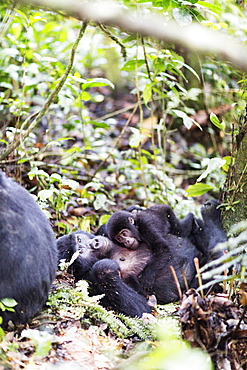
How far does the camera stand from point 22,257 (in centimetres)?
246

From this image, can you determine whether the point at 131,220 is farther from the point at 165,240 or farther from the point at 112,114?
the point at 112,114

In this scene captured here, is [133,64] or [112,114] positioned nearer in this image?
[133,64]

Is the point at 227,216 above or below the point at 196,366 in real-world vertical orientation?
below

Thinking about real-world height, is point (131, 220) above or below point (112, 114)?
below

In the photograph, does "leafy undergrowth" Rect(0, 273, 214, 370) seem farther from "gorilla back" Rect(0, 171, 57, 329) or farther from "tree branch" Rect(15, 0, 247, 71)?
"tree branch" Rect(15, 0, 247, 71)

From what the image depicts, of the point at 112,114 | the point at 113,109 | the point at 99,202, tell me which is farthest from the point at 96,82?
the point at 113,109

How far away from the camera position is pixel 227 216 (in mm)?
3852

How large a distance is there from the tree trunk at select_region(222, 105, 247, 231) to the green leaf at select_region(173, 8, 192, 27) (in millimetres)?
903

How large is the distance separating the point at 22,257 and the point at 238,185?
2.00 m

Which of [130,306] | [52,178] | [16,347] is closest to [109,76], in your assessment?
[52,178]

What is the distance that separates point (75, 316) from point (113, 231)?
1.29 m

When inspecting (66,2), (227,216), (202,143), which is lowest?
(202,143)

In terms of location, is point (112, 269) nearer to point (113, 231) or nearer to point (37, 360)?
point (113, 231)

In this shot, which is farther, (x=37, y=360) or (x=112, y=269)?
(x=112, y=269)
